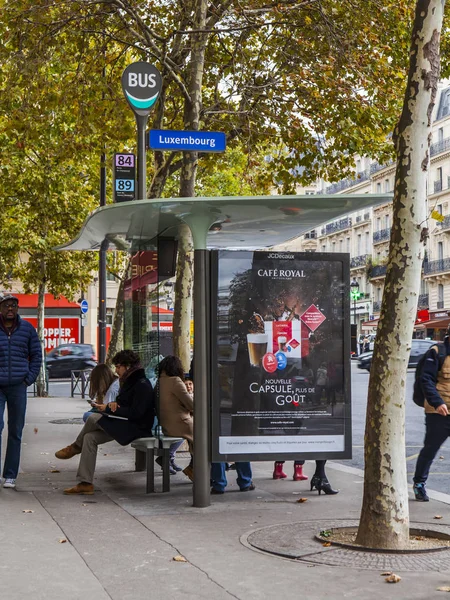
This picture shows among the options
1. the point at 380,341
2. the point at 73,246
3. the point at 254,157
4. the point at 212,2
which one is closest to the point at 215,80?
the point at 254,157

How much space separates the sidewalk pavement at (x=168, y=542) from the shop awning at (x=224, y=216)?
2362 millimetres

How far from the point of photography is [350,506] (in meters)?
8.72

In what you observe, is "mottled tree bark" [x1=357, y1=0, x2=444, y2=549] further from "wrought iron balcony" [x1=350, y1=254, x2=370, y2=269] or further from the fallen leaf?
"wrought iron balcony" [x1=350, y1=254, x2=370, y2=269]

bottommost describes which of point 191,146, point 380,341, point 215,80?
point 380,341

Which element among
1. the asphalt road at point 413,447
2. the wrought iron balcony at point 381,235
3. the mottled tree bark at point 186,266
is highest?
the wrought iron balcony at point 381,235

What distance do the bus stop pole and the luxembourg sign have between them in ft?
11.9

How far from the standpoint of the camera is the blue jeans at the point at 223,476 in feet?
30.8

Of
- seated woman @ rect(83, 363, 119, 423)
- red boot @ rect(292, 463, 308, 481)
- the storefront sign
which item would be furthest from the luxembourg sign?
the storefront sign

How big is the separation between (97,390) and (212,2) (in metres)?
7.54

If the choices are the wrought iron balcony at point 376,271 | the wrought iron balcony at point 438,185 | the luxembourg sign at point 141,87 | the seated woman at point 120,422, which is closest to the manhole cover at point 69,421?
the luxembourg sign at point 141,87

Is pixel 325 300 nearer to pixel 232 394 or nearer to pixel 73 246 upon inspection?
pixel 232 394

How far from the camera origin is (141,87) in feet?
38.4

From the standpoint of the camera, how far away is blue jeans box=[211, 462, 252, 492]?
940 cm

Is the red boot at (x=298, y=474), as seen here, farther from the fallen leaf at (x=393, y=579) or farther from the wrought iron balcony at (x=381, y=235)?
the wrought iron balcony at (x=381, y=235)
